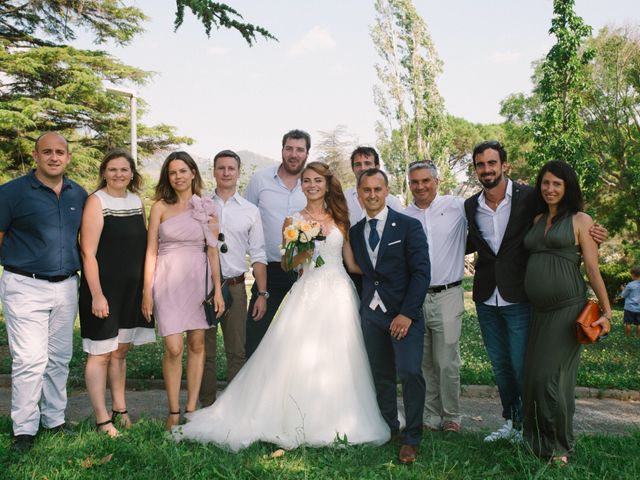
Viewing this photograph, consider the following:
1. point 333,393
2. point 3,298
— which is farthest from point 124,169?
point 333,393

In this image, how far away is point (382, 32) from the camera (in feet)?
127

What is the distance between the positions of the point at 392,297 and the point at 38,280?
3156 millimetres

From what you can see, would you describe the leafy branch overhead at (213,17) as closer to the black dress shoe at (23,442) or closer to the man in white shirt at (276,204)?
the man in white shirt at (276,204)

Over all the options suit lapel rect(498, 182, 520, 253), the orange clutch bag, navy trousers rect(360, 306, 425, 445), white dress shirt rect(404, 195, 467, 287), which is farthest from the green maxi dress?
white dress shirt rect(404, 195, 467, 287)

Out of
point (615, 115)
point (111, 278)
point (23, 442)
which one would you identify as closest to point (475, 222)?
point (111, 278)

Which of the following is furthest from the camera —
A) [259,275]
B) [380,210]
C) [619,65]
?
[619,65]

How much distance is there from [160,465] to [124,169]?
272cm

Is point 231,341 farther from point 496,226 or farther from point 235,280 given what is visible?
point 496,226

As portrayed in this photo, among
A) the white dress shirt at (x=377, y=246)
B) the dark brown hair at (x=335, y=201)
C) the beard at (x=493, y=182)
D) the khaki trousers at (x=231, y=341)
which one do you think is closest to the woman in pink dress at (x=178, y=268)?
the khaki trousers at (x=231, y=341)

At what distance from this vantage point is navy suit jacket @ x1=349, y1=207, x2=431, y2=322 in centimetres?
486

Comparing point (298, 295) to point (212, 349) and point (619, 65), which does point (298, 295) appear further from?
point (619, 65)

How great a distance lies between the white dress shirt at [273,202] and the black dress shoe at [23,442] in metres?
2.93

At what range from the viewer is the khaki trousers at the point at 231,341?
6113mm

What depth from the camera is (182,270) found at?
5.32 metres
